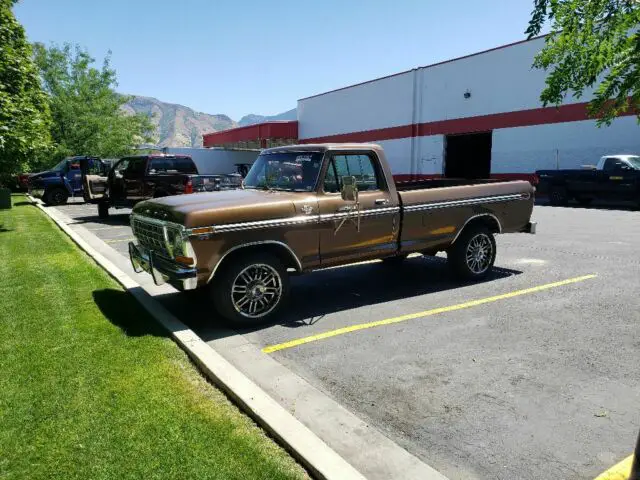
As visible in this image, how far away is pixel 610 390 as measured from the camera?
13.0 feet

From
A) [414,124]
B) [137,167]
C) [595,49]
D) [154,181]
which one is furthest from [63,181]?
[595,49]

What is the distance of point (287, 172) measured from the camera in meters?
6.45

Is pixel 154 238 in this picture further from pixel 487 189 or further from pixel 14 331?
pixel 487 189

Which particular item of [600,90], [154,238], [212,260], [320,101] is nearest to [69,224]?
[154,238]

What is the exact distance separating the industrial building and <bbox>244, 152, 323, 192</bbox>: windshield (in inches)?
762

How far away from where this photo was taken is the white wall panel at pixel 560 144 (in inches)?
844

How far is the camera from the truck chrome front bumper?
17.0ft

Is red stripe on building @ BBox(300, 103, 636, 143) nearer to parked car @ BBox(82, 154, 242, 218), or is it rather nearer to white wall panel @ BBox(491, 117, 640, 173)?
white wall panel @ BBox(491, 117, 640, 173)

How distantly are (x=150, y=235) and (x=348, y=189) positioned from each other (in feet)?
8.34

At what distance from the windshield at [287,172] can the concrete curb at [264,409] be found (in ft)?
7.15

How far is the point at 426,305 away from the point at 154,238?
3.60 m

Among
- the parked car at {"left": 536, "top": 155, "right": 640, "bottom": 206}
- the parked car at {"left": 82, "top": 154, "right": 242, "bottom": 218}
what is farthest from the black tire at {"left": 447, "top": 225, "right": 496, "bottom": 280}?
the parked car at {"left": 536, "top": 155, "right": 640, "bottom": 206}

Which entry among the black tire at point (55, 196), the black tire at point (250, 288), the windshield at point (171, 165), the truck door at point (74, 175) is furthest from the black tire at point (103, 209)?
the black tire at point (250, 288)

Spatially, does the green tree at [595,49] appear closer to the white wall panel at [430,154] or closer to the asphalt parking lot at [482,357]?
the asphalt parking lot at [482,357]
